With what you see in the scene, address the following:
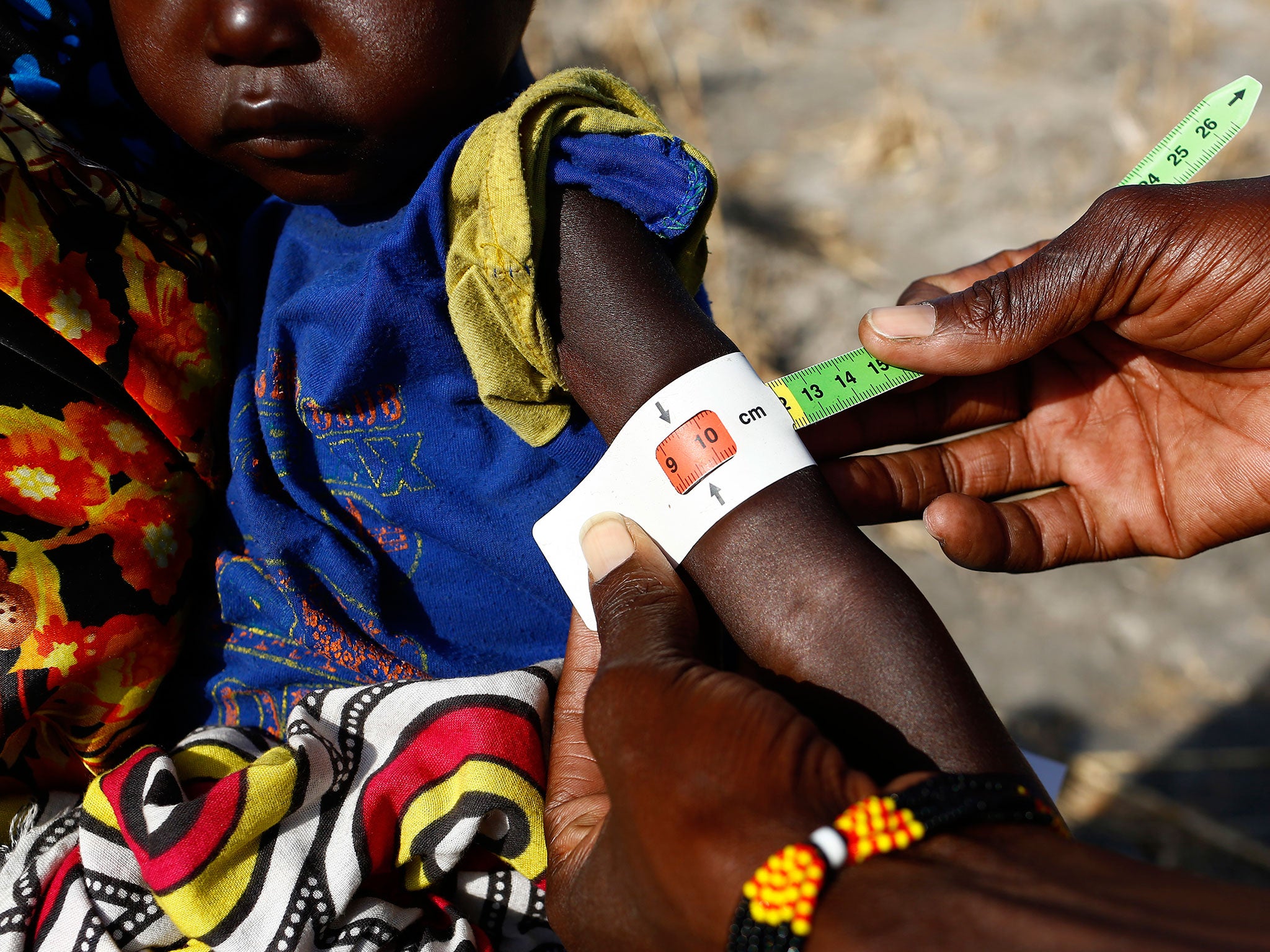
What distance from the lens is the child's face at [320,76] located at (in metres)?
1.11

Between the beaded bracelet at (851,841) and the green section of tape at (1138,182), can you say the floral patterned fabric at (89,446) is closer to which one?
the green section of tape at (1138,182)

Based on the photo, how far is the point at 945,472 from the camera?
170cm

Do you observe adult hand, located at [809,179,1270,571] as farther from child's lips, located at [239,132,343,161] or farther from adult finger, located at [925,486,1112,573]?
child's lips, located at [239,132,343,161]

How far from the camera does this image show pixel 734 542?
114 cm

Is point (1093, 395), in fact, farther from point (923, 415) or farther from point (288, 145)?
point (288, 145)

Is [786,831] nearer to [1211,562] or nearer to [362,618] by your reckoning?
[362,618]

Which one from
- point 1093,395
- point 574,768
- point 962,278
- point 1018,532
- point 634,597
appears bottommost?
point 574,768

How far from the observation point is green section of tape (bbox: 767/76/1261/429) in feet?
4.58

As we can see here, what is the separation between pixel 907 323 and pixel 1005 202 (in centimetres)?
289

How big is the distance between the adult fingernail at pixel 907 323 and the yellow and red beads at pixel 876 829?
0.79 m

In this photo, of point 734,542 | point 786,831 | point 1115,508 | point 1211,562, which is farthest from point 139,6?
point 1211,562

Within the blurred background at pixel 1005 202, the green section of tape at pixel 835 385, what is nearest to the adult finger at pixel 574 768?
the green section of tape at pixel 835 385

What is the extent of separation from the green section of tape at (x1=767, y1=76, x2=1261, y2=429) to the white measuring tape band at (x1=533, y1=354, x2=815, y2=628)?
17 centimetres

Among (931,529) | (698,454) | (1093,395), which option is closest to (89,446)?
(698,454)
